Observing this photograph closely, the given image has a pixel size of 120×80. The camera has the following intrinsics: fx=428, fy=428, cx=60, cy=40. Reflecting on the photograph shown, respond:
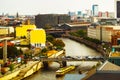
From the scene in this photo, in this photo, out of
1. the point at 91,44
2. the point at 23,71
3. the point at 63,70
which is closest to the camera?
the point at 23,71

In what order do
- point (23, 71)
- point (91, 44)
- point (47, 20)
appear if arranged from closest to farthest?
1. point (23, 71)
2. point (91, 44)
3. point (47, 20)

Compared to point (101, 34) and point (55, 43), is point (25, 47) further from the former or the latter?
point (101, 34)

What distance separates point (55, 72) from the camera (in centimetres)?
1423

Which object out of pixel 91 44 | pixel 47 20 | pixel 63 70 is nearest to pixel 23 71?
pixel 63 70

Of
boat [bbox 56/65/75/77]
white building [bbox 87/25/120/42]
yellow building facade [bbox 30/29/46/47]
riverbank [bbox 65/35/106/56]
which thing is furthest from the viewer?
white building [bbox 87/25/120/42]

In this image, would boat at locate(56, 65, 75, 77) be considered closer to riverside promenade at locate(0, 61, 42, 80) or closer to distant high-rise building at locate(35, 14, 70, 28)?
riverside promenade at locate(0, 61, 42, 80)

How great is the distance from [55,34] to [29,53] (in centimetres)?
1902

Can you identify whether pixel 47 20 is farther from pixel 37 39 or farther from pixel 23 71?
pixel 23 71

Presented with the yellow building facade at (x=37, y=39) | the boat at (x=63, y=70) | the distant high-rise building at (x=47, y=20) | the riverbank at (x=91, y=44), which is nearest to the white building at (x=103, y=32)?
the riverbank at (x=91, y=44)

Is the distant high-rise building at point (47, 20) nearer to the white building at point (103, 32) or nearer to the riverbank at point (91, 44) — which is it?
the riverbank at point (91, 44)

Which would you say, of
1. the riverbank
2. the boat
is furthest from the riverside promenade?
the riverbank

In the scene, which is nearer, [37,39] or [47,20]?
[37,39]

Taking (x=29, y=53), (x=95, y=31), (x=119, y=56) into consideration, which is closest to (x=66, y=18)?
(x=95, y=31)

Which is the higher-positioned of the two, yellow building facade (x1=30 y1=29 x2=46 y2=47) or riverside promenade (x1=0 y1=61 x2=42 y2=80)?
yellow building facade (x1=30 y1=29 x2=46 y2=47)
